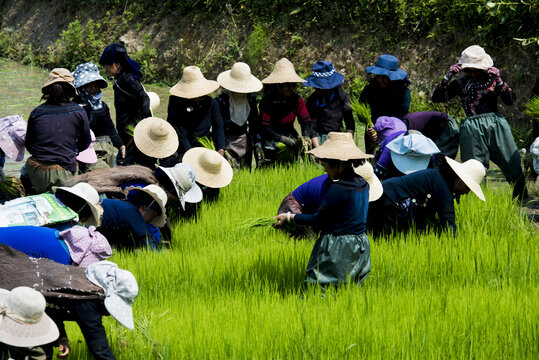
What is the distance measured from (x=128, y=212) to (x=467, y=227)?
267 cm

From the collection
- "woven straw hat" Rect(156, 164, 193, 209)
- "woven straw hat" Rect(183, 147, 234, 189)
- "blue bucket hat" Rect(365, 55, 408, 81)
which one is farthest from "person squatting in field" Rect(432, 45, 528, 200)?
"woven straw hat" Rect(156, 164, 193, 209)

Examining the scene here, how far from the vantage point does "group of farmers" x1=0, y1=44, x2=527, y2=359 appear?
3.43m

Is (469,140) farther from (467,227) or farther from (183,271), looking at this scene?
(183,271)

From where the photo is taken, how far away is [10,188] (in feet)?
19.9

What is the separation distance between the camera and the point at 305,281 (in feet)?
15.1

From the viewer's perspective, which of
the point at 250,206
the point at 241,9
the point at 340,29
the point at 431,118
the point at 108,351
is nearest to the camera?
the point at 108,351

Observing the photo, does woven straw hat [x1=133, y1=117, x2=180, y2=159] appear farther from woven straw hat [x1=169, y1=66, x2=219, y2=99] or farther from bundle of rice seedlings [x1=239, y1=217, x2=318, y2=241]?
bundle of rice seedlings [x1=239, y1=217, x2=318, y2=241]

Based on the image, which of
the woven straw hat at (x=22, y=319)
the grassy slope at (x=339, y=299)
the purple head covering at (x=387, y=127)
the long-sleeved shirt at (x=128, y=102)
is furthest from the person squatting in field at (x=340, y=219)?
the long-sleeved shirt at (x=128, y=102)

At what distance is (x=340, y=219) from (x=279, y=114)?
3.11 m

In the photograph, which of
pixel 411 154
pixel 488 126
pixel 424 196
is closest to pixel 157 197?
pixel 424 196

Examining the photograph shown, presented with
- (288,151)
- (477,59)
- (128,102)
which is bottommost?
(288,151)

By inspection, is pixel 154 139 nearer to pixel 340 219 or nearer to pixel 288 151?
pixel 288 151

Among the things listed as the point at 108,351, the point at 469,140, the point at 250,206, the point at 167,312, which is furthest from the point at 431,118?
the point at 108,351

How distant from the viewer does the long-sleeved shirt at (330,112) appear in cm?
737
